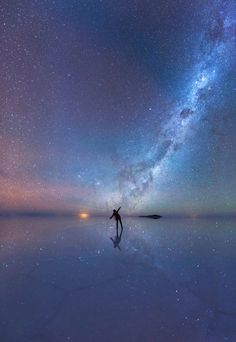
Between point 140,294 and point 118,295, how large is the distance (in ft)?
1.30

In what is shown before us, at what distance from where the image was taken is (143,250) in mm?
11016

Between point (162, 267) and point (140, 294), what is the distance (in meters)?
2.30

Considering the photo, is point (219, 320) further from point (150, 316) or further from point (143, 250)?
point (143, 250)

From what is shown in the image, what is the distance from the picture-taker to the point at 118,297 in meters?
5.89

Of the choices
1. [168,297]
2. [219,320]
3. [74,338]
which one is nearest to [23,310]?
[74,338]

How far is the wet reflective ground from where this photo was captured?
4.31 metres

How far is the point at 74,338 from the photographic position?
4082 mm

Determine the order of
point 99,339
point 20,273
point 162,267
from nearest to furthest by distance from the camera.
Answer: point 99,339, point 20,273, point 162,267

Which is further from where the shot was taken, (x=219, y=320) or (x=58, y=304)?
(x=58, y=304)

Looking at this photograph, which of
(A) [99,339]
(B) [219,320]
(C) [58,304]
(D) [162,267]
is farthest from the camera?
(D) [162,267]

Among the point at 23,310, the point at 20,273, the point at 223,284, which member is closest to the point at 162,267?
the point at 223,284

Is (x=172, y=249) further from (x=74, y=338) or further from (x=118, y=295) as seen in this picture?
(x=74, y=338)

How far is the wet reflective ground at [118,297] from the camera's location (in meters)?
4.31

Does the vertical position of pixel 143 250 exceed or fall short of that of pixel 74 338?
it exceeds it
